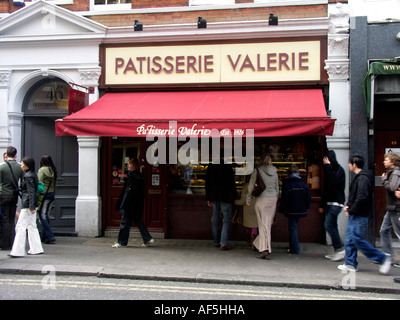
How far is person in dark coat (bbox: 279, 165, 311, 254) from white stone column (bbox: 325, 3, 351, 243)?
1.22m

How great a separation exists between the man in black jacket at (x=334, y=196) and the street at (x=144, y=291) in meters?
1.59

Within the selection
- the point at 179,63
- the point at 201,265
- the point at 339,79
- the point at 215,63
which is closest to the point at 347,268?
the point at 201,265

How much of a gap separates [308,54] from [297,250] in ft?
12.9

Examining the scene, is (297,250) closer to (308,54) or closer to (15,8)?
(308,54)

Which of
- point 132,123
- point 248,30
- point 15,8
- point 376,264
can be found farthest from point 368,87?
point 15,8

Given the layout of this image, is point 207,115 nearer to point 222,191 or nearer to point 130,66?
point 222,191

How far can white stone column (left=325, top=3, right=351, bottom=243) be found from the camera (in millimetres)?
8469

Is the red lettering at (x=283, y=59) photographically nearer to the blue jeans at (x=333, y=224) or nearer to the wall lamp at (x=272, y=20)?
the wall lamp at (x=272, y=20)

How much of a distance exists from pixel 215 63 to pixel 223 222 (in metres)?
3.35

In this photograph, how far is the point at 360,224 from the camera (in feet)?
21.3

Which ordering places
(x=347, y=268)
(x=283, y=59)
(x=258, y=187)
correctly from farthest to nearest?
(x=283, y=59) < (x=258, y=187) < (x=347, y=268)

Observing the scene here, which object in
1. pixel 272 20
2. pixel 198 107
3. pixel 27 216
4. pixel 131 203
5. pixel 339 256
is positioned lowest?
pixel 339 256

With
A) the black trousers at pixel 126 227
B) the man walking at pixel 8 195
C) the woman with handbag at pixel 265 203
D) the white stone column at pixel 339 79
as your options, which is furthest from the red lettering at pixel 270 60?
the man walking at pixel 8 195

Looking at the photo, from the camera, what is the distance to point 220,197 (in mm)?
8008
